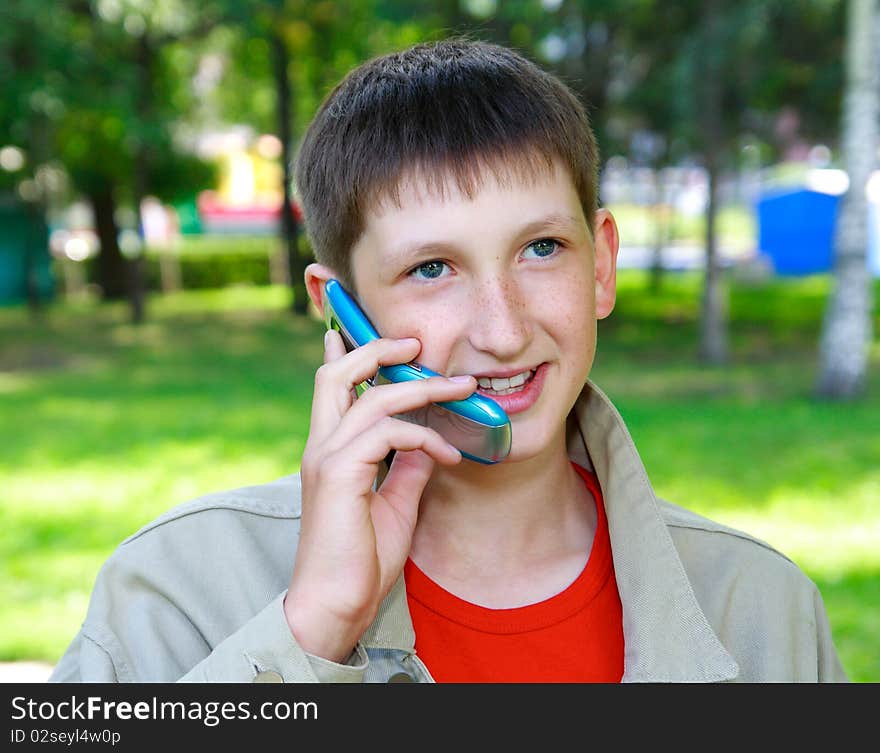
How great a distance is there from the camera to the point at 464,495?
6.62 ft

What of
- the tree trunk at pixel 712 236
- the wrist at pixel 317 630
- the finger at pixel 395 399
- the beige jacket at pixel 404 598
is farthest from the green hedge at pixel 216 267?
the wrist at pixel 317 630

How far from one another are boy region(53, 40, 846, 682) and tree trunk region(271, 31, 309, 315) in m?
19.1

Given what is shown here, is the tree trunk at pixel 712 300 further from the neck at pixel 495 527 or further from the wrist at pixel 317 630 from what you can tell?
the wrist at pixel 317 630

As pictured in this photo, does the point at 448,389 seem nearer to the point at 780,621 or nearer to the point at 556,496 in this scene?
the point at 556,496

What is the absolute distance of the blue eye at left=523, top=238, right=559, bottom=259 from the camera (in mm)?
1853

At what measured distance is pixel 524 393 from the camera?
1.86 meters

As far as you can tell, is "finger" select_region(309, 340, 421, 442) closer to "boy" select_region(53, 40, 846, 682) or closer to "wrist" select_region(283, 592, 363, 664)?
"boy" select_region(53, 40, 846, 682)

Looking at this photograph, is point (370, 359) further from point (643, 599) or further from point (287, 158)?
point (287, 158)

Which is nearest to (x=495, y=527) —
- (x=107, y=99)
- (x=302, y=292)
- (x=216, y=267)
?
(x=107, y=99)

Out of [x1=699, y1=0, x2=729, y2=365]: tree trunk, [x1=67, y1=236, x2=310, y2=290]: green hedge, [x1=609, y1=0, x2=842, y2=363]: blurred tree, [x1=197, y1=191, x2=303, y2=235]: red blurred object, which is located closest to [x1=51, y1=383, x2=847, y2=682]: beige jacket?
[x1=609, y1=0, x2=842, y2=363]: blurred tree

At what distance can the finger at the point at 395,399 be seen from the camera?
63.7 inches

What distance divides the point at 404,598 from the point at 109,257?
2576 cm
